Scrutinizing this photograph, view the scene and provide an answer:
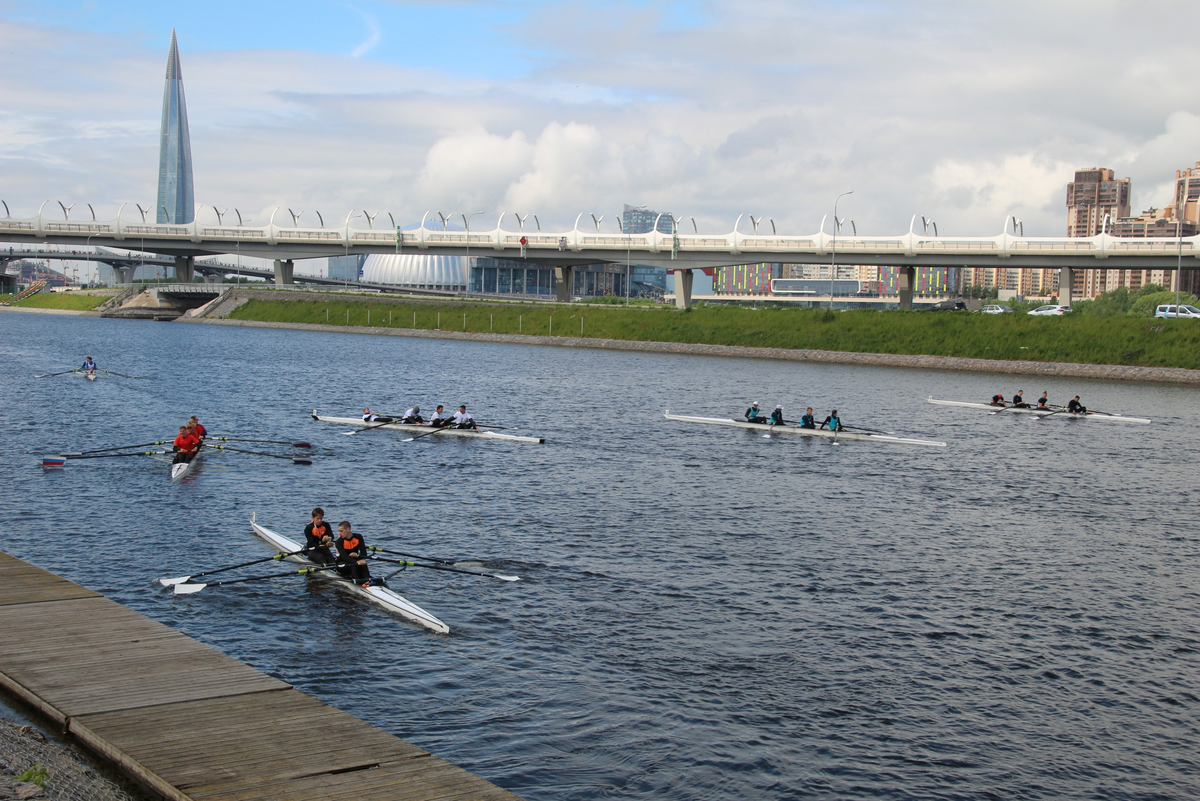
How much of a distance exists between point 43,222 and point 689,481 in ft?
477

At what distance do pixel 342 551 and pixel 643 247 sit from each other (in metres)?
103

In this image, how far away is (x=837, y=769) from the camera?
14.1m

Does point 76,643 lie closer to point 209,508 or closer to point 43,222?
point 209,508

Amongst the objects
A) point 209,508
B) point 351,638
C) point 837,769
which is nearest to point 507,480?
point 209,508

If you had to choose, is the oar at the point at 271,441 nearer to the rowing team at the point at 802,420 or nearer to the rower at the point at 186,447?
the rower at the point at 186,447

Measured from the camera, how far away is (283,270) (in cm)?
15038

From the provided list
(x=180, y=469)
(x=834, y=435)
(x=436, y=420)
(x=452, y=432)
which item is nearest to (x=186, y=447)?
(x=180, y=469)

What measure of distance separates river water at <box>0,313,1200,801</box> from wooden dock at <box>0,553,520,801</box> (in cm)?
151

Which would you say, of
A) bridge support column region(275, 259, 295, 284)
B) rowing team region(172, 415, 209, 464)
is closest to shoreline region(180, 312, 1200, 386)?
bridge support column region(275, 259, 295, 284)

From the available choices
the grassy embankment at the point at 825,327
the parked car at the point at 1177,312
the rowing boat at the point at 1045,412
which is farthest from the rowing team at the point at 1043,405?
the parked car at the point at 1177,312

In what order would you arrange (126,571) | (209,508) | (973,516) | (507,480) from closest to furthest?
(126,571) < (209,508) < (973,516) < (507,480)

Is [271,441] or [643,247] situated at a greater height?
[643,247]

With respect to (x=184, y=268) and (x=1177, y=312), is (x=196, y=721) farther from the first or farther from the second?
(x=184, y=268)

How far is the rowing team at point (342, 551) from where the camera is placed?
20.5 metres
